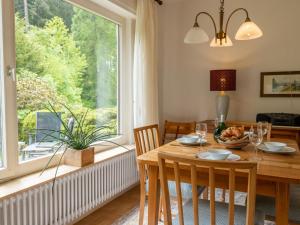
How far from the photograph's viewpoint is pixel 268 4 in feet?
10.9

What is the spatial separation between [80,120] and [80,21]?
0.98 meters

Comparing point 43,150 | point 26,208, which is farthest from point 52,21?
point 26,208

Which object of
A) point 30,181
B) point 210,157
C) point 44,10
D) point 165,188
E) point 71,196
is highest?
point 44,10

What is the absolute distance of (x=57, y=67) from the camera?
2.31m

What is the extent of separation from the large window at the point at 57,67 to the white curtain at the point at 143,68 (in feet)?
0.97

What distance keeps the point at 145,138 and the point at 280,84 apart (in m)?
2.04

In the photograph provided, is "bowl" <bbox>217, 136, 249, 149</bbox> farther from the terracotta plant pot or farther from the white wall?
the white wall

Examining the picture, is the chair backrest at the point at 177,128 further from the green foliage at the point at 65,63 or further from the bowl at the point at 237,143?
the bowl at the point at 237,143

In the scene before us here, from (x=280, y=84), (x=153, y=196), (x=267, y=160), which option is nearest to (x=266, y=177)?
(x=267, y=160)

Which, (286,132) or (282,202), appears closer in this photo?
(282,202)

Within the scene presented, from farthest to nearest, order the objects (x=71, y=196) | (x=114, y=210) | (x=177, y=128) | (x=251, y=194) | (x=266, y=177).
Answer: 1. (x=177, y=128)
2. (x=114, y=210)
3. (x=71, y=196)
4. (x=266, y=177)
5. (x=251, y=194)

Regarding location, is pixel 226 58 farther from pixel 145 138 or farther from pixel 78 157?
pixel 78 157

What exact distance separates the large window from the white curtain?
0.97 feet

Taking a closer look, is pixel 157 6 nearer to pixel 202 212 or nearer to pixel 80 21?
pixel 80 21
